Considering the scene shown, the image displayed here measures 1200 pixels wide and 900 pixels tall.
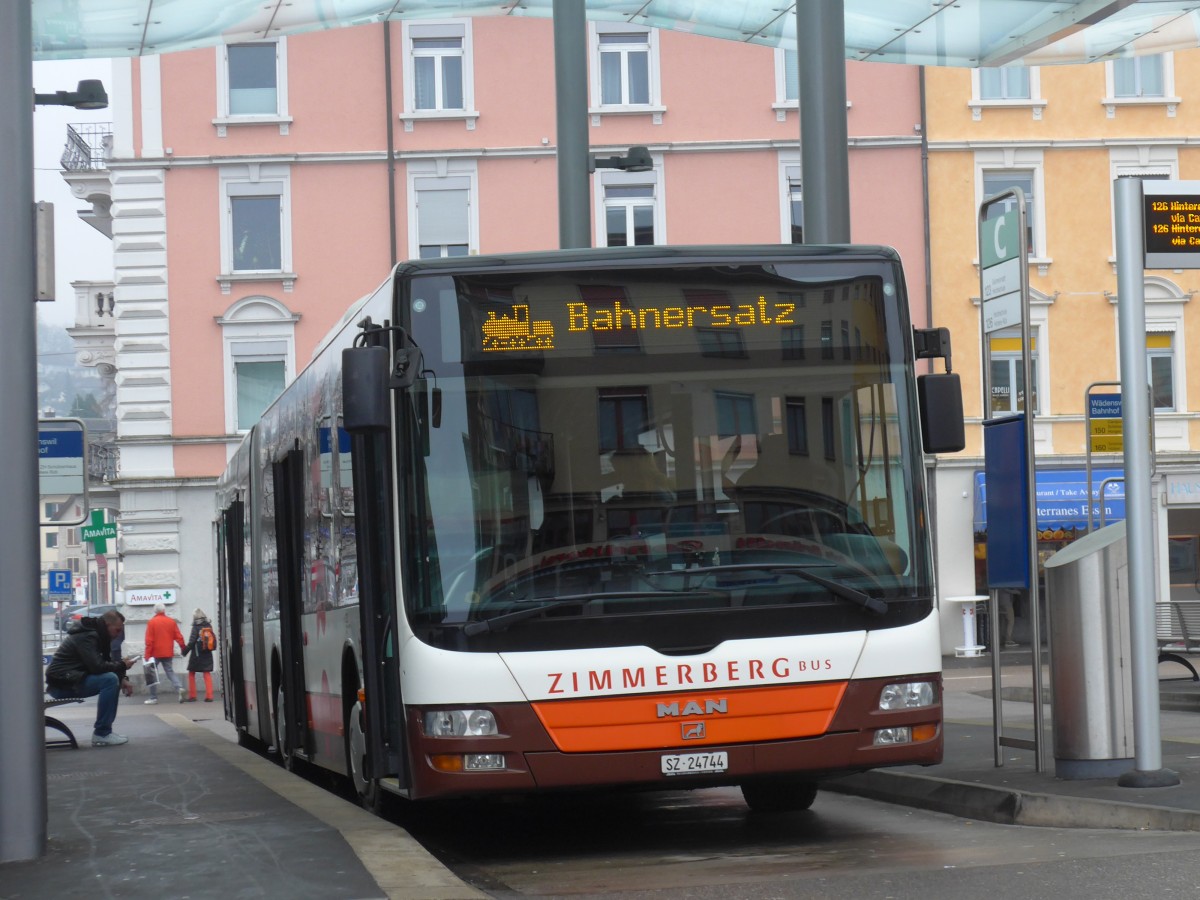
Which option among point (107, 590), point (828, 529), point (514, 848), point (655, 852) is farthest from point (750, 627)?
point (107, 590)

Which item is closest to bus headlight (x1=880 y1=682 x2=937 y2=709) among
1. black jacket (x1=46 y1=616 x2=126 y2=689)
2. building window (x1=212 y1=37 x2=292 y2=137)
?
black jacket (x1=46 y1=616 x2=126 y2=689)

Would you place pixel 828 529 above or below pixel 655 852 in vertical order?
above

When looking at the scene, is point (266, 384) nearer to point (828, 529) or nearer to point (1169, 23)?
point (1169, 23)

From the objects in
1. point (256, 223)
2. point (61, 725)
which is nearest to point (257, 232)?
point (256, 223)

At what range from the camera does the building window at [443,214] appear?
3691 centimetres

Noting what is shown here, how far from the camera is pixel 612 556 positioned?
901 cm

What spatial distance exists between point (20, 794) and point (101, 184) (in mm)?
33393

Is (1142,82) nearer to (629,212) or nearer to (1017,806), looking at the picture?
(629,212)

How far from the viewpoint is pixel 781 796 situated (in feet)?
36.8

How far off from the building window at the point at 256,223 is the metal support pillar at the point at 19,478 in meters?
28.3

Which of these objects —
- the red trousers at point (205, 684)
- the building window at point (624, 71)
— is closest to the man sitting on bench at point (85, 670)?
the red trousers at point (205, 684)

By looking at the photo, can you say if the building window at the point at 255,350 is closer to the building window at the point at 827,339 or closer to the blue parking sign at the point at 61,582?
the blue parking sign at the point at 61,582

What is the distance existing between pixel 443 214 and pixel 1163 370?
13.8 m

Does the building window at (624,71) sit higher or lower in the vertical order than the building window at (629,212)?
higher
